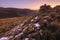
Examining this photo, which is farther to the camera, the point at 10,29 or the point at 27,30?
the point at 10,29

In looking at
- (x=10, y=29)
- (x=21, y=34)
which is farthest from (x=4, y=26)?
(x=21, y=34)

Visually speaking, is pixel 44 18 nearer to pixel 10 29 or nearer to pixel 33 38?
pixel 33 38

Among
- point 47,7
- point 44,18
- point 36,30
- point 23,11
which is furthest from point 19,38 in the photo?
point 23,11

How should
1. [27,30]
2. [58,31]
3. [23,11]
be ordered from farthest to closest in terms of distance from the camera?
[23,11] → [27,30] → [58,31]

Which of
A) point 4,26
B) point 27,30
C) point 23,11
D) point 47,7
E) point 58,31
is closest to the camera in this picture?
point 58,31

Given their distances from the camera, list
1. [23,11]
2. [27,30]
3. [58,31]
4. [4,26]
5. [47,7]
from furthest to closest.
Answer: [23,11] < [4,26] < [47,7] < [27,30] < [58,31]

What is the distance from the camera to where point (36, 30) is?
4895 millimetres

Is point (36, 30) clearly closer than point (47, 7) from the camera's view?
Yes

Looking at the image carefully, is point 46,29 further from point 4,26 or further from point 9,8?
point 9,8

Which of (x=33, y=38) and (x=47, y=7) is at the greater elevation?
(x=47, y=7)

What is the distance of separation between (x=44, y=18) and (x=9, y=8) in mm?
4516

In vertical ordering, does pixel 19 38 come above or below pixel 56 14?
below

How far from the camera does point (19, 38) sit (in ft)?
16.0

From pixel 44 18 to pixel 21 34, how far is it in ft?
2.90
